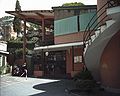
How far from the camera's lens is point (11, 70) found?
122 ft

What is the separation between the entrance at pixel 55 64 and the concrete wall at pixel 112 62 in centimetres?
1439

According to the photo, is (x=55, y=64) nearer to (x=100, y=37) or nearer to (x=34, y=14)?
(x=34, y=14)

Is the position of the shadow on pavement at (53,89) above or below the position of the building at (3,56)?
below

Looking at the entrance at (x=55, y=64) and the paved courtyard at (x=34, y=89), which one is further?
the entrance at (x=55, y=64)

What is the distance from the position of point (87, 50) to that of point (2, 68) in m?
18.5

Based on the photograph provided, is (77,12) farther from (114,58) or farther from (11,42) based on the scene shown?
(11,42)

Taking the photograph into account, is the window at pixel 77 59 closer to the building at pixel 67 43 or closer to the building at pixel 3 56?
the building at pixel 67 43

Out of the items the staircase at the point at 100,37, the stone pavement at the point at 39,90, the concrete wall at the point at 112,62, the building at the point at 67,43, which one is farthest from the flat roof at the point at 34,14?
the concrete wall at the point at 112,62

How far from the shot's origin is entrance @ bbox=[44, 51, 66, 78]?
32.5 m

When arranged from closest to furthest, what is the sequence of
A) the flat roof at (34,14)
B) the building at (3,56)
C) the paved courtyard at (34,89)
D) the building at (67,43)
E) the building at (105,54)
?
the building at (105,54) < the paved courtyard at (34,89) < the building at (67,43) < the flat roof at (34,14) < the building at (3,56)

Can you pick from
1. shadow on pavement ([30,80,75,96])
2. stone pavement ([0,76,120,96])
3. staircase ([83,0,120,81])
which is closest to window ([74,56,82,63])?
stone pavement ([0,76,120,96])

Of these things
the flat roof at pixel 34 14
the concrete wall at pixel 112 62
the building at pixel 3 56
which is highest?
the flat roof at pixel 34 14

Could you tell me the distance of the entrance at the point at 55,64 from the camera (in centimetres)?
3247

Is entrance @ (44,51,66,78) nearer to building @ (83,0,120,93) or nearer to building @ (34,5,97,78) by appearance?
building @ (34,5,97,78)
